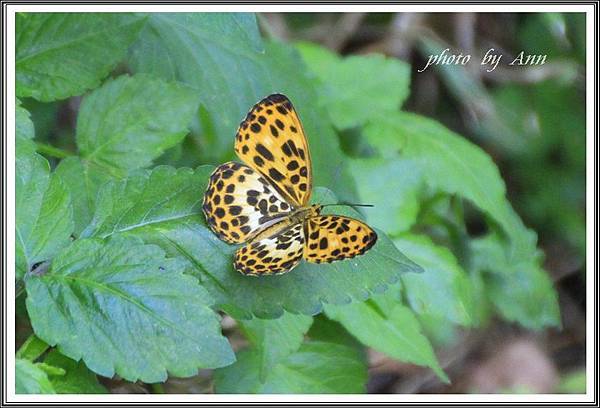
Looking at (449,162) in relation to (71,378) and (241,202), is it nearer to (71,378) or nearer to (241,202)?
(241,202)

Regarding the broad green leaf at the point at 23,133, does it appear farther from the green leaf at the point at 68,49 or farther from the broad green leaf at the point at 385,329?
the broad green leaf at the point at 385,329

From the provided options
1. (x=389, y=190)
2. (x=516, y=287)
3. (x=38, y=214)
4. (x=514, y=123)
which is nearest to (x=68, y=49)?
(x=38, y=214)

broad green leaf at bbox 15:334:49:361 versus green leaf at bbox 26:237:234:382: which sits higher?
green leaf at bbox 26:237:234:382

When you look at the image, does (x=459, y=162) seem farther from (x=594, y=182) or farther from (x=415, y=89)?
(x=415, y=89)

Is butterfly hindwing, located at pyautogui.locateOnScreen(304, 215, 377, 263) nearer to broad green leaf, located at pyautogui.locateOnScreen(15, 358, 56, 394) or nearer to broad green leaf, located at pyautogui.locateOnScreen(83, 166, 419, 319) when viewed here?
broad green leaf, located at pyautogui.locateOnScreen(83, 166, 419, 319)

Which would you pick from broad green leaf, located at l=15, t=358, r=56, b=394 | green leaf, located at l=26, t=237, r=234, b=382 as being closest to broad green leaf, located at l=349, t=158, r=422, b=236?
green leaf, located at l=26, t=237, r=234, b=382

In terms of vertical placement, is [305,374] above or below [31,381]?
below

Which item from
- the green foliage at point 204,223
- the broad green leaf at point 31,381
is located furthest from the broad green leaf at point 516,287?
the broad green leaf at point 31,381
